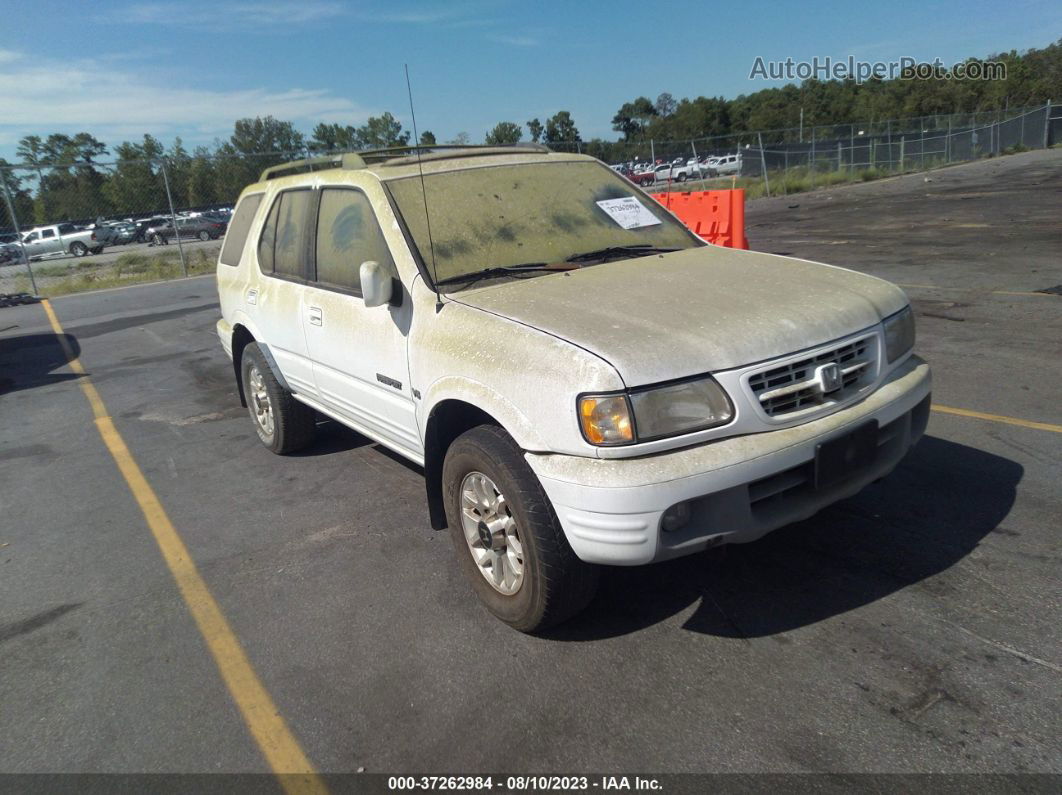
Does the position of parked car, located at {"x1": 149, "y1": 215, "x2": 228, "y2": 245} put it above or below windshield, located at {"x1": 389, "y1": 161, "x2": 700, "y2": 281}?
below

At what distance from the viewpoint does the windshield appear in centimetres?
382

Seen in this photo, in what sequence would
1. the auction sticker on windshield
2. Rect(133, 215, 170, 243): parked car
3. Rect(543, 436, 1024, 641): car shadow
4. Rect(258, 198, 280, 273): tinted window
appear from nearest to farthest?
1. Rect(543, 436, 1024, 641): car shadow
2. the auction sticker on windshield
3. Rect(258, 198, 280, 273): tinted window
4. Rect(133, 215, 170, 243): parked car

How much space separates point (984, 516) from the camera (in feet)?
12.3

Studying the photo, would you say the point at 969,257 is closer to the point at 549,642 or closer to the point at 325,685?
the point at 549,642

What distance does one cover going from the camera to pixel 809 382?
2.93 metres

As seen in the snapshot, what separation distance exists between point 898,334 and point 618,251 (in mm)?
1405

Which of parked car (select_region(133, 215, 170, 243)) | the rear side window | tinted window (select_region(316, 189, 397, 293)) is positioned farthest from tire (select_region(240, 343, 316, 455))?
parked car (select_region(133, 215, 170, 243))

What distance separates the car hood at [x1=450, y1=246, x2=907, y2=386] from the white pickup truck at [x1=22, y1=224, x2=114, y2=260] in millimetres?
34020

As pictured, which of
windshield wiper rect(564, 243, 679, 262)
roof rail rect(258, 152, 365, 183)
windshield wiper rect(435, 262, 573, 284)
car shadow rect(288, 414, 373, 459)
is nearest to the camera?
windshield wiper rect(435, 262, 573, 284)

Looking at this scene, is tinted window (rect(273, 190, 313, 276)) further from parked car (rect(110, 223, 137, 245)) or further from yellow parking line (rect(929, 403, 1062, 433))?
parked car (rect(110, 223, 137, 245))

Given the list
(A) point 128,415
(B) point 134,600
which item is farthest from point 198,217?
(B) point 134,600

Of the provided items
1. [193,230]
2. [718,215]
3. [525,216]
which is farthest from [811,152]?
[525,216]

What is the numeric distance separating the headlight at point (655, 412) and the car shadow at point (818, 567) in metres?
0.93

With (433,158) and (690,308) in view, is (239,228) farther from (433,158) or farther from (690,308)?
(690,308)
